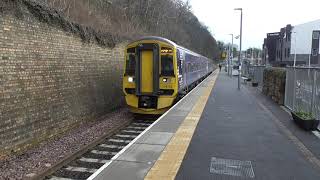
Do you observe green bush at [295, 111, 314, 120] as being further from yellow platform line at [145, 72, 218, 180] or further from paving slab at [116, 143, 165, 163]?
paving slab at [116, 143, 165, 163]

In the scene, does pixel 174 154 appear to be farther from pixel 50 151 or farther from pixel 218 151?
pixel 50 151

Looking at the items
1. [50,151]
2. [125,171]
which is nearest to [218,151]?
[125,171]

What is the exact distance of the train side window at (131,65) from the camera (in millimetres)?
17547

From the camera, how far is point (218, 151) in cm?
918

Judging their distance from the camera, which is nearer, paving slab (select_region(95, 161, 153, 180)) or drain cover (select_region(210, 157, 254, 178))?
paving slab (select_region(95, 161, 153, 180))

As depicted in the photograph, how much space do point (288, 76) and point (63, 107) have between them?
30.9 ft

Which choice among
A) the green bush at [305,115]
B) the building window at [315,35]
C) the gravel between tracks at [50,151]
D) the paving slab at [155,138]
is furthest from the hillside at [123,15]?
the building window at [315,35]

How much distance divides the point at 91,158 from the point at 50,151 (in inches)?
63.9

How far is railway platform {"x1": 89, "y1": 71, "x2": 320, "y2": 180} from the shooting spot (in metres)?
7.41

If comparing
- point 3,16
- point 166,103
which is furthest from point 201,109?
point 3,16

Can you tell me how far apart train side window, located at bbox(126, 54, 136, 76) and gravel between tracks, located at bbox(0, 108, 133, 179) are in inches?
75.4

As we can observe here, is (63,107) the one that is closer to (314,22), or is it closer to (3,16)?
(3,16)

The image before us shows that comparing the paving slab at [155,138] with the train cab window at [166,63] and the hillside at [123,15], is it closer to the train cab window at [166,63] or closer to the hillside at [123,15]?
the hillside at [123,15]

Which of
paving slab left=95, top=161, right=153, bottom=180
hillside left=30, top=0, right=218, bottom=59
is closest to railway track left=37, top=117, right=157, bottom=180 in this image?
paving slab left=95, top=161, right=153, bottom=180
